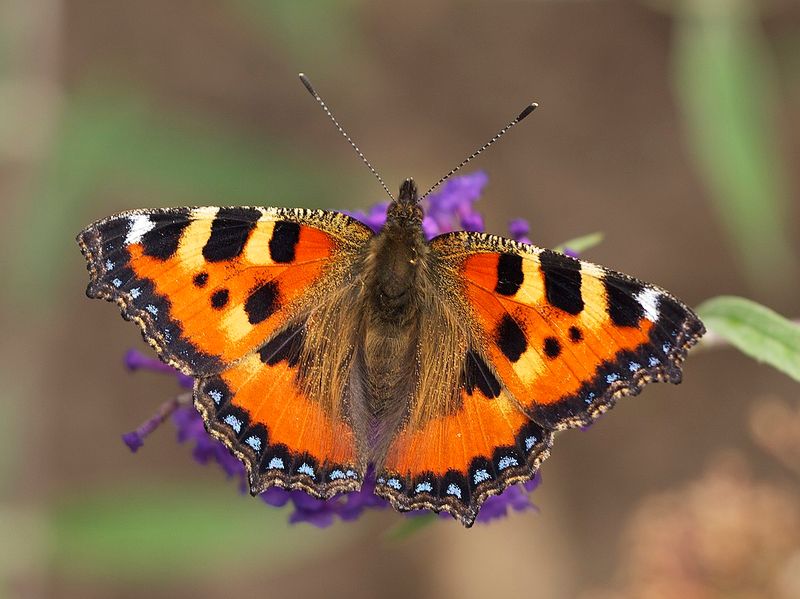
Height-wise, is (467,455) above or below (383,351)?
below

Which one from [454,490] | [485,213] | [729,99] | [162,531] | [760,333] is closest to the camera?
[454,490]

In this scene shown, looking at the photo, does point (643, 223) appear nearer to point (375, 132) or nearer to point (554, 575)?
point (375, 132)

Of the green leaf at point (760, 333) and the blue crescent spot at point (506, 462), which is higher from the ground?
the green leaf at point (760, 333)

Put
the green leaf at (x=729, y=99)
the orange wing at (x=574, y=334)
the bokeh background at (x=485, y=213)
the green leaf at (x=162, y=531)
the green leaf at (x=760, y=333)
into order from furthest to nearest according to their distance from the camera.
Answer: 1. the bokeh background at (x=485, y=213)
2. the green leaf at (x=162, y=531)
3. the green leaf at (x=729, y=99)
4. the green leaf at (x=760, y=333)
5. the orange wing at (x=574, y=334)

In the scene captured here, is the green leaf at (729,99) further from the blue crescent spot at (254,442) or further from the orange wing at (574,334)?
the blue crescent spot at (254,442)

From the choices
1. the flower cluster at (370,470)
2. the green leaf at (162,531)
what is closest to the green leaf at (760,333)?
the flower cluster at (370,470)

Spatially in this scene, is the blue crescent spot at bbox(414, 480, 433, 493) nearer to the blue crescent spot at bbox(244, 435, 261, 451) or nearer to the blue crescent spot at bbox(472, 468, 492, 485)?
the blue crescent spot at bbox(472, 468, 492, 485)

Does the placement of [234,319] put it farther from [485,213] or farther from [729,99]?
[485,213]

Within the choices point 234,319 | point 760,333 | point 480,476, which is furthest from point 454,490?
point 760,333
